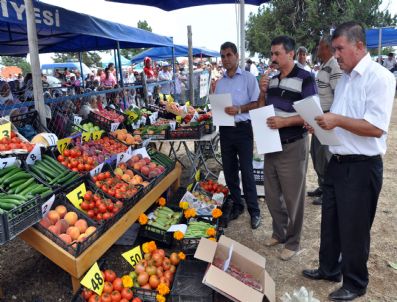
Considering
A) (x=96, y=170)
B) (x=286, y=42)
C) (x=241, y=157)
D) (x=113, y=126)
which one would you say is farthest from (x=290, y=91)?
(x=113, y=126)

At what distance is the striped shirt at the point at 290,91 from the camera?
2.96 m

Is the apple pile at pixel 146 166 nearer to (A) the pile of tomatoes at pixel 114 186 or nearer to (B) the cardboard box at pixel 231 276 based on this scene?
(A) the pile of tomatoes at pixel 114 186

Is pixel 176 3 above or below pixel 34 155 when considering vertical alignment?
above

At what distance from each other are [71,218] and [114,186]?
0.69 m

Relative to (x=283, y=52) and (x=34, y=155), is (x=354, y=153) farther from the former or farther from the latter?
(x=34, y=155)

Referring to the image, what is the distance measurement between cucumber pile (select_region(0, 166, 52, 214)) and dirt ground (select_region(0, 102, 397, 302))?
92 centimetres

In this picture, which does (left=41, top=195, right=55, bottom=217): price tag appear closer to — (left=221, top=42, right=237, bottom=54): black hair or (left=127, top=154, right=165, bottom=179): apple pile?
(left=127, top=154, right=165, bottom=179): apple pile

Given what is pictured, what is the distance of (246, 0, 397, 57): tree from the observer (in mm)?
27406

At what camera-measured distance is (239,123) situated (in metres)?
3.96

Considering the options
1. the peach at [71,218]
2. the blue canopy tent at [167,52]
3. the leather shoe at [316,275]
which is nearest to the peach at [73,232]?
the peach at [71,218]

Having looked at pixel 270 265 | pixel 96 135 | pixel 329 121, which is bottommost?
pixel 270 265

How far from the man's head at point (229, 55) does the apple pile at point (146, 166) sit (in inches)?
62.6

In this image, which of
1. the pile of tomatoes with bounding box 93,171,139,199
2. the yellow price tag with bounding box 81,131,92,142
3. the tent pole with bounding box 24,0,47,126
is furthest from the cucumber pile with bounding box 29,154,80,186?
the yellow price tag with bounding box 81,131,92,142

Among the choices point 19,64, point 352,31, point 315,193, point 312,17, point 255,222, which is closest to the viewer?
point 352,31
